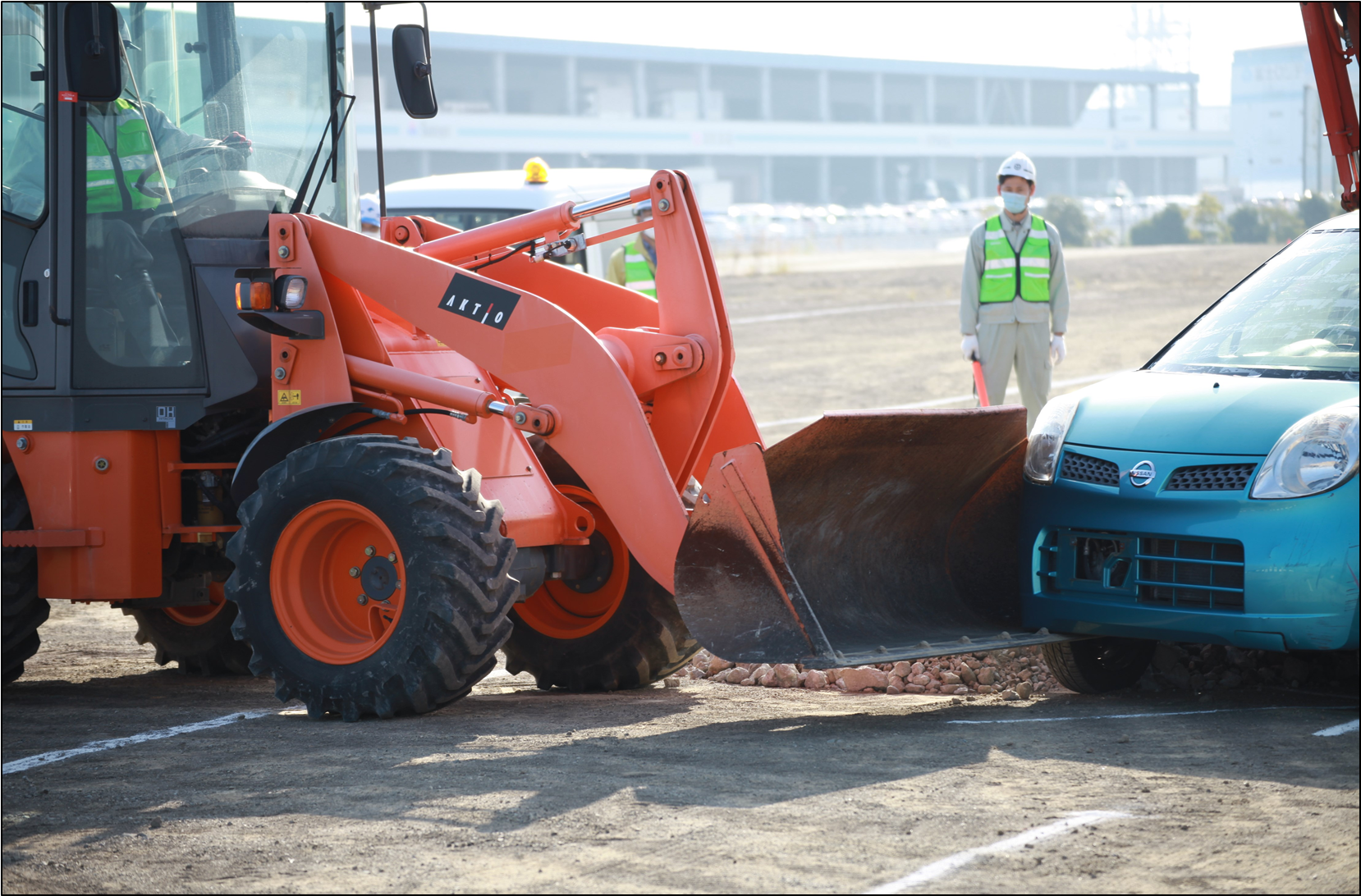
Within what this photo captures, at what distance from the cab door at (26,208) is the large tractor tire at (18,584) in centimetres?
48

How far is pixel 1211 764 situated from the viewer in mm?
4996

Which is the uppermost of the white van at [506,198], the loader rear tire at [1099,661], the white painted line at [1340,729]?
the white van at [506,198]

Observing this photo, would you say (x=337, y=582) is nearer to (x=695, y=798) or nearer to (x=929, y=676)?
(x=695, y=798)

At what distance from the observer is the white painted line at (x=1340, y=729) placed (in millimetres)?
5297

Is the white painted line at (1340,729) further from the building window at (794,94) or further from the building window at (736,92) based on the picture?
the building window at (794,94)

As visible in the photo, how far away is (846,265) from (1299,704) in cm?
3551

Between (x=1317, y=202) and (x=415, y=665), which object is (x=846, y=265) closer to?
(x=1317, y=202)

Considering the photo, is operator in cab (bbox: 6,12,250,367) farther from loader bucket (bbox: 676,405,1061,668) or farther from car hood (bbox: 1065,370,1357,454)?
car hood (bbox: 1065,370,1357,454)

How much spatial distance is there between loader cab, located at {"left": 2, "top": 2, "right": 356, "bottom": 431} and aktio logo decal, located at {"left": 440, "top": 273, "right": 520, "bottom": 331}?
0.99 metres

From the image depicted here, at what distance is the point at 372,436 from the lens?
6176 mm

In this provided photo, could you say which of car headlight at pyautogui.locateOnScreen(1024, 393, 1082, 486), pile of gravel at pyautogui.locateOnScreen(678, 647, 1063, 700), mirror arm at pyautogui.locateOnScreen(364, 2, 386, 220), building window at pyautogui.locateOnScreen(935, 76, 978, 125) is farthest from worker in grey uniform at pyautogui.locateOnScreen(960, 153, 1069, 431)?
building window at pyautogui.locateOnScreen(935, 76, 978, 125)

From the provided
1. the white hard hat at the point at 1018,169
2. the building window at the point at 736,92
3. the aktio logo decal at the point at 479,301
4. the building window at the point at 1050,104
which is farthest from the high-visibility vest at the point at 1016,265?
the building window at the point at 1050,104

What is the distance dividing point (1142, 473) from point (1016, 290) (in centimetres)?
457

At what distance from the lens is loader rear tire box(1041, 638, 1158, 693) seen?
6.35m
